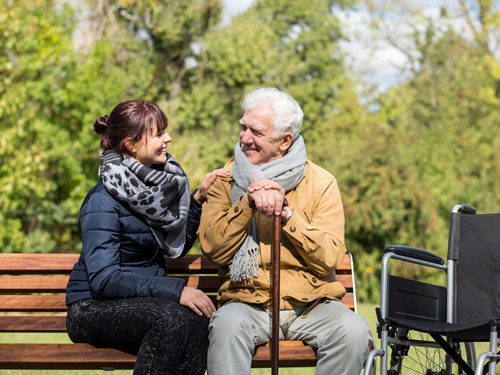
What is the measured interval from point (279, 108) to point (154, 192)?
70 cm

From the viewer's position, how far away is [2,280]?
11.7 feet

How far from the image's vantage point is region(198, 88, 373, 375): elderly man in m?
2.81

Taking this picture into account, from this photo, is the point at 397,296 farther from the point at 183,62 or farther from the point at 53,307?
the point at 183,62

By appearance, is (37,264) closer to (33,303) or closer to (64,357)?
(33,303)

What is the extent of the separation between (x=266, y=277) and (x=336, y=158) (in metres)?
8.01

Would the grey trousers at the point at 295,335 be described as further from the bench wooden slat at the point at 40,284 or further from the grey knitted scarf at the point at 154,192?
the bench wooden slat at the point at 40,284

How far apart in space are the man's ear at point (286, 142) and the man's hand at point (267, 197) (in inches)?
13.5

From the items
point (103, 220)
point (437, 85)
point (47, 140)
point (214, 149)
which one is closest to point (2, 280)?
point (103, 220)

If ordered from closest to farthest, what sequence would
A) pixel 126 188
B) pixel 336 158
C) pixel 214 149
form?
pixel 126 188
pixel 336 158
pixel 214 149

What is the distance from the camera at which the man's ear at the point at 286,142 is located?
3184 millimetres

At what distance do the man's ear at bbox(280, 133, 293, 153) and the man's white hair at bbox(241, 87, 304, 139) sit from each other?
0.9 inches

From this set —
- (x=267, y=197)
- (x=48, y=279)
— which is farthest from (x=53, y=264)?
(x=267, y=197)

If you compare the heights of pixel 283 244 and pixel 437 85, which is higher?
pixel 437 85

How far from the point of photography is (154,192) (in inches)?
117
